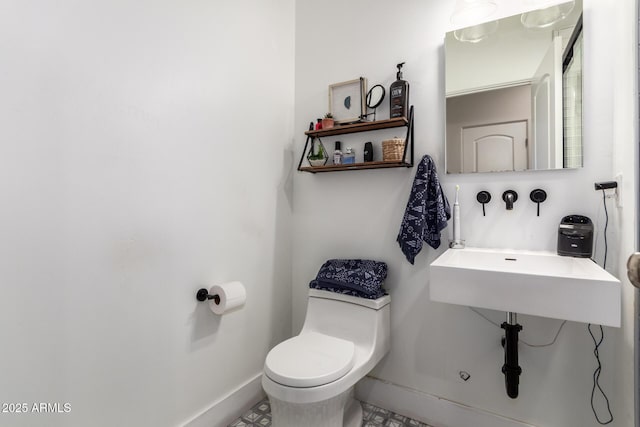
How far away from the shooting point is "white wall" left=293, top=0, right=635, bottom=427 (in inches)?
51.0

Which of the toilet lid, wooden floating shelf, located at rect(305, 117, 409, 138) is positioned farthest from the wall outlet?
the toilet lid

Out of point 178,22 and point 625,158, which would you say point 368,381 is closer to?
point 625,158

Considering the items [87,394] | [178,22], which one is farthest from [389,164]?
[87,394]

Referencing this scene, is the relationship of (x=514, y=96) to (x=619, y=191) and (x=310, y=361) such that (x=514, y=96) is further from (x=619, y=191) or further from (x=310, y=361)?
(x=310, y=361)

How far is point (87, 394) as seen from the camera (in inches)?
41.7

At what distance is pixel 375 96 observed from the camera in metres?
1.78

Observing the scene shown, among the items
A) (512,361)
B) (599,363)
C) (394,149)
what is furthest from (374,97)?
(599,363)

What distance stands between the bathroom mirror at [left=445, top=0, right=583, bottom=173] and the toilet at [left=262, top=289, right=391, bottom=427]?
0.91m

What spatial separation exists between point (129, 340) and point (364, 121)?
5.13 ft

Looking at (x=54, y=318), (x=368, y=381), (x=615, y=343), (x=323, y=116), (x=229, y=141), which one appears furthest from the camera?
(x=323, y=116)

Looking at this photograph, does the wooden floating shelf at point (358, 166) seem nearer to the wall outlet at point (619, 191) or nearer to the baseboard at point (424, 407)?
the wall outlet at point (619, 191)

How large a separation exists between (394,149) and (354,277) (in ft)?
2.33

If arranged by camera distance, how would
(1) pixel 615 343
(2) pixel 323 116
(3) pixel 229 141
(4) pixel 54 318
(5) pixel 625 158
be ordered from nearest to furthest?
(4) pixel 54 318, (5) pixel 625 158, (1) pixel 615 343, (3) pixel 229 141, (2) pixel 323 116

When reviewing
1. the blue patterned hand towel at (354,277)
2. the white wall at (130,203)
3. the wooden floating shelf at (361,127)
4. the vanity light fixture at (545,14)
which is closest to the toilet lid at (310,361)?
the blue patterned hand towel at (354,277)
